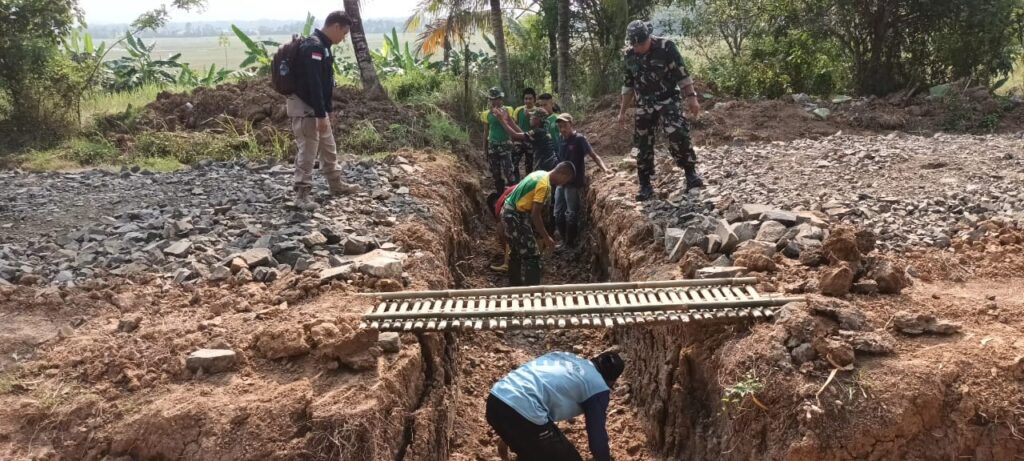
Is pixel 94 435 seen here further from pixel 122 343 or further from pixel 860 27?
pixel 860 27

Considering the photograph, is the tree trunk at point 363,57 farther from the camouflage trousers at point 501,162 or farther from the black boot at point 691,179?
the black boot at point 691,179

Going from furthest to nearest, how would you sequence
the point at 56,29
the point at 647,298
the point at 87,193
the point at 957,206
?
the point at 56,29, the point at 87,193, the point at 957,206, the point at 647,298

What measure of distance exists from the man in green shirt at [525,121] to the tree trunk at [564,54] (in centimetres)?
417

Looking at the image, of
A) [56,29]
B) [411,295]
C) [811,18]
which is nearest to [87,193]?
[411,295]

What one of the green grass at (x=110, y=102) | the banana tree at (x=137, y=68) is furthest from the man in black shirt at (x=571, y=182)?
the banana tree at (x=137, y=68)

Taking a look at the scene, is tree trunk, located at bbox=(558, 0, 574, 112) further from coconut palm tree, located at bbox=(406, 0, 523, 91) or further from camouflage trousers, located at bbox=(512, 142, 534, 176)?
camouflage trousers, located at bbox=(512, 142, 534, 176)

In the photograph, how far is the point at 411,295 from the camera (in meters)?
4.61

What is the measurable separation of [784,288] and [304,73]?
3910 mm

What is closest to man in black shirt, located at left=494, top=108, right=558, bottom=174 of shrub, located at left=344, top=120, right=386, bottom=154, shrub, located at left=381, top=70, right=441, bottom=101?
shrub, located at left=344, top=120, right=386, bottom=154

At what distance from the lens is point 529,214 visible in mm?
6555

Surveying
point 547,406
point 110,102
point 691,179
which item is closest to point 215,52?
point 110,102

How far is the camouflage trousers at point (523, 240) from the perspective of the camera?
6.52 metres

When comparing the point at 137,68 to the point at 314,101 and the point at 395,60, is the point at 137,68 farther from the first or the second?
the point at 314,101

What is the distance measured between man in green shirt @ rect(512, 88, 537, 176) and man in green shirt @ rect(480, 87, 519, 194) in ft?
0.40
